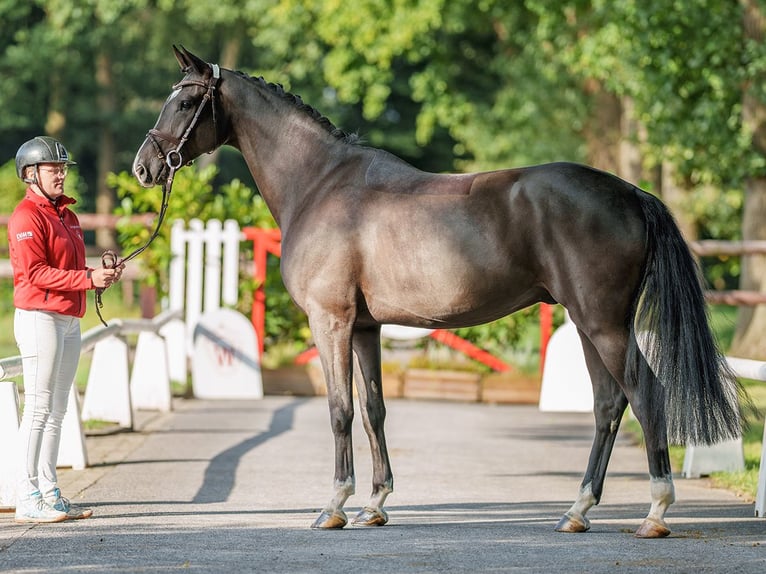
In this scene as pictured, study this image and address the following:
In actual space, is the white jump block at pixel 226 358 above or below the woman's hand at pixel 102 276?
below

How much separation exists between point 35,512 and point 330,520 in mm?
1542

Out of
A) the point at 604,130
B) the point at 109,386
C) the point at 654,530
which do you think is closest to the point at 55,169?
the point at 654,530

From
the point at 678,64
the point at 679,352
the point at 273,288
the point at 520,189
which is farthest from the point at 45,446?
the point at 678,64

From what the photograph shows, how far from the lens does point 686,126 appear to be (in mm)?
19234

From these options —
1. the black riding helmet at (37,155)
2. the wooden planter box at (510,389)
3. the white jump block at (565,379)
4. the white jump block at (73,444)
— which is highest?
the black riding helmet at (37,155)

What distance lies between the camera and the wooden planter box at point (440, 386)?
14.9 m

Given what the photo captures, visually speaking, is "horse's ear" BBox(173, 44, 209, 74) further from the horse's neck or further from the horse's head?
the horse's neck

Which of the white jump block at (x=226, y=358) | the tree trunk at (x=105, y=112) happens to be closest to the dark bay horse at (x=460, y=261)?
the white jump block at (x=226, y=358)

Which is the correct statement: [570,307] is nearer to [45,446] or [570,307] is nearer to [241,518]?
[241,518]

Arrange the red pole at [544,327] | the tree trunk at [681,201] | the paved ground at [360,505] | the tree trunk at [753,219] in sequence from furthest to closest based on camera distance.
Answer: the tree trunk at [681,201] < the tree trunk at [753,219] < the red pole at [544,327] < the paved ground at [360,505]

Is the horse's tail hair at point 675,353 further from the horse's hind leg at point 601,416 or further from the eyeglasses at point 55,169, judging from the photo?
the eyeglasses at point 55,169

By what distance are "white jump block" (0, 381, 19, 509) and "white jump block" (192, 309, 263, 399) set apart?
6.97 meters

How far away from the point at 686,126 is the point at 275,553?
1452 centimetres

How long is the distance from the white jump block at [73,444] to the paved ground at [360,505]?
0.09 m
